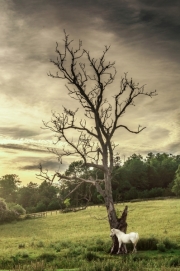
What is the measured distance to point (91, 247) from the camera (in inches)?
1052

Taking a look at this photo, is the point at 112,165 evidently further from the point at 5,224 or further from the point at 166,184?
the point at 166,184

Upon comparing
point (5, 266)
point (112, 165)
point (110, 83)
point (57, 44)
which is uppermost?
point (57, 44)

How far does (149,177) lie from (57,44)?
301 ft

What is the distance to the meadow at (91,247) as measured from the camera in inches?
765

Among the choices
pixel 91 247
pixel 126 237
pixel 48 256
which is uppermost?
pixel 126 237

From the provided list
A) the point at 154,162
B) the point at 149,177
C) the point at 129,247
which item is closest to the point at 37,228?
the point at 129,247

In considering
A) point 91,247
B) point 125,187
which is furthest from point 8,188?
point 91,247

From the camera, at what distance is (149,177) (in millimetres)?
114250

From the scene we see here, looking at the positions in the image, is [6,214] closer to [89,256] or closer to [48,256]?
[48,256]

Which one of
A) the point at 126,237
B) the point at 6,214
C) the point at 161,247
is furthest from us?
the point at 6,214

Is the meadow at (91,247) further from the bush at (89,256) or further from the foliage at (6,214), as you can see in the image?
the foliage at (6,214)

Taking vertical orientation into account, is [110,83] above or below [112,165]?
above

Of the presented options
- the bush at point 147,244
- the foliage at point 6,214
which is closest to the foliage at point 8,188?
the foliage at point 6,214

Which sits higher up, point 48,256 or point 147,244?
point 147,244
